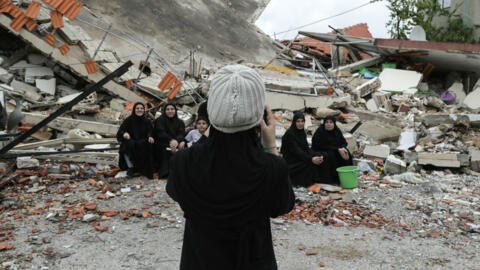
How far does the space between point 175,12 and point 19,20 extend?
10.6 m

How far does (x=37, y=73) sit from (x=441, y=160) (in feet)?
31.8

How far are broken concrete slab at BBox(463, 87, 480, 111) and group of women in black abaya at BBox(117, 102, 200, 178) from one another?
29.6 ft

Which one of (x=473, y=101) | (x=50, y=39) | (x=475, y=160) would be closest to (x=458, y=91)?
(x=473, y=101)

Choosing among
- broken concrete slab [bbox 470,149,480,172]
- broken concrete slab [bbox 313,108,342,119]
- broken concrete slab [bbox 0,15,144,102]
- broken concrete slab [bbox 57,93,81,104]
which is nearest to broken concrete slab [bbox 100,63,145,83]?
broken concrete slab [bbox 0,15,144,102]

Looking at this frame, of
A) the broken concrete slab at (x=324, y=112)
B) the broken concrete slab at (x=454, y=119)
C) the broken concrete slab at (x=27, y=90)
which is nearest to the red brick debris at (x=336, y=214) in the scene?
the broken concrete slab at (x=454, y=119)

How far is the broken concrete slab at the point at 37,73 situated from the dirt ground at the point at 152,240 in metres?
5.66

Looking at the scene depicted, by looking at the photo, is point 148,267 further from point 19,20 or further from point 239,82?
point 19,20

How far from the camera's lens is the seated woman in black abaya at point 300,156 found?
268 inches

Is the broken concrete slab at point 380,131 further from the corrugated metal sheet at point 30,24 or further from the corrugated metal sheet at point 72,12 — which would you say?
the corrugated metal sheet at point 30,24

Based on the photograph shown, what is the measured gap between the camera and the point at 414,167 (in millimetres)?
7961

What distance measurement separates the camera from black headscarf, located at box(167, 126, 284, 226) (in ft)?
5.23

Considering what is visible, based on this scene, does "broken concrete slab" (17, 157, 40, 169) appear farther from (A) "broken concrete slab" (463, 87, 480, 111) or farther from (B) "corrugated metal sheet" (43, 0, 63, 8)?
(A) "broken concrete slab" (463, 87, 480, 111)

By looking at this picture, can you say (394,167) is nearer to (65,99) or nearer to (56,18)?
(65,99)

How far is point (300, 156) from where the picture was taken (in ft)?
22.5
